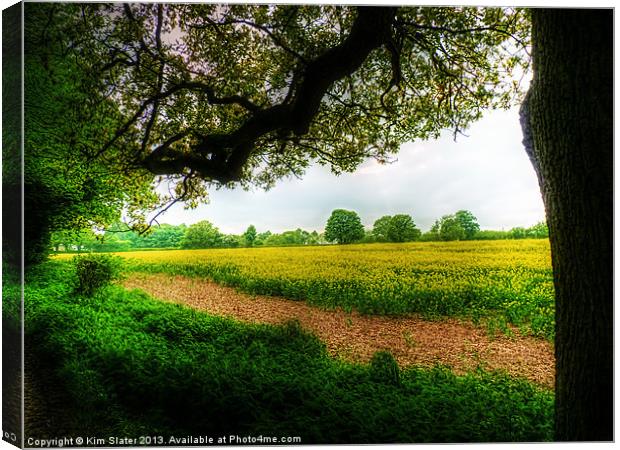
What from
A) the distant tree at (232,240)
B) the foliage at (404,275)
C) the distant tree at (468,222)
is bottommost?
the foliage at (404,275)

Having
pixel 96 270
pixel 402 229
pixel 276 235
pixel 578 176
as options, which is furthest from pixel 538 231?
pixel 96 270

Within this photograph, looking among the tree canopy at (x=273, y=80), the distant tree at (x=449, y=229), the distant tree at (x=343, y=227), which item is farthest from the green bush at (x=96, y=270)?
the distant tree at (x=449, y=229)

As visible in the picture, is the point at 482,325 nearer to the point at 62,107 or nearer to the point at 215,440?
the point at 215,440

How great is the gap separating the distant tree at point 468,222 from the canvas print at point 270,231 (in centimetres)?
3

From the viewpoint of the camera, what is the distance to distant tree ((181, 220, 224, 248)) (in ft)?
13.0

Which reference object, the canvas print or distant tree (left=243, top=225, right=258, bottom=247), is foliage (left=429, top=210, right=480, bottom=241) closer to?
the canvas print

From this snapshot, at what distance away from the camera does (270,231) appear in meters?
4.00

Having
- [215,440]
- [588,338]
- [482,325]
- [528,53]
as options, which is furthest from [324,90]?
[215,440]

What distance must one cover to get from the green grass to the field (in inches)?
0.5

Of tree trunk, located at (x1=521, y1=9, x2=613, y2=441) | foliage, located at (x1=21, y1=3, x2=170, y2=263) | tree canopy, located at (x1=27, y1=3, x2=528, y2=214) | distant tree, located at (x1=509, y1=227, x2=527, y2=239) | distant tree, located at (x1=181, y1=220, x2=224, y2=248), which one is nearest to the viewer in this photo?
tree trunk, located at (x1=521, y1=9, x2=613, y2=441)

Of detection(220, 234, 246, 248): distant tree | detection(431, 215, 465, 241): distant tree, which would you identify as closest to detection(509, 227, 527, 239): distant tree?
detection(431, 215, 465, 241): distant tree

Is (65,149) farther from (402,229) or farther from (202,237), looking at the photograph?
(402,229)

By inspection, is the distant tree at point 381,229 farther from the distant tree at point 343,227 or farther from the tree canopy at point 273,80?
the tree canopy at point 273,80

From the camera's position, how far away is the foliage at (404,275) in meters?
3.83
